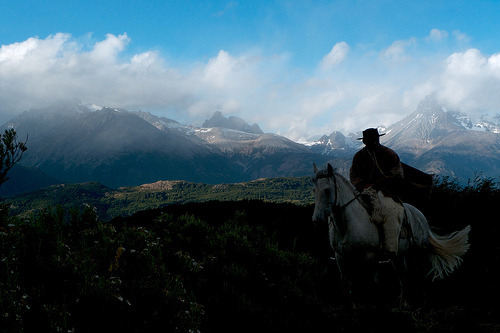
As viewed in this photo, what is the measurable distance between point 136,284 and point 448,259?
7697mm

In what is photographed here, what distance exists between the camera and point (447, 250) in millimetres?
7910

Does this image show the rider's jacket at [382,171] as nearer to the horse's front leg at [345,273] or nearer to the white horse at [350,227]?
the white horse at [350,227]

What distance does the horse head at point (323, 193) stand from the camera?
19.0 feet

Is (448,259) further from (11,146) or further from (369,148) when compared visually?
(11,146)

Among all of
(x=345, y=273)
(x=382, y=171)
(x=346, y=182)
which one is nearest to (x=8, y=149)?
(x=346, y=182)

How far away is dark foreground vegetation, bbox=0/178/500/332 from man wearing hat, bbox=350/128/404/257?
997 mm

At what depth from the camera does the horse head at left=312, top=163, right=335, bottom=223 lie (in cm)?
578

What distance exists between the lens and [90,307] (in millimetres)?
4715

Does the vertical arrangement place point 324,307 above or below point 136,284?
below

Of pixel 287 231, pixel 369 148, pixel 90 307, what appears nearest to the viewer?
pixel 90 307

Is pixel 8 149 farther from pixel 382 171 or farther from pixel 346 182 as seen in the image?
pixel 382 171

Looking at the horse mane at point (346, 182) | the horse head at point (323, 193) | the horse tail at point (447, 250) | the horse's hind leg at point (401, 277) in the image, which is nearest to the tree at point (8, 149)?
the horse head at point (323, 193)

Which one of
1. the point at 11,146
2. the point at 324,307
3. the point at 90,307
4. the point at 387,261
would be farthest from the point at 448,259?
the point at 11,146

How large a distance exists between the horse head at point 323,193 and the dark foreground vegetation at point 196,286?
1909 mm
